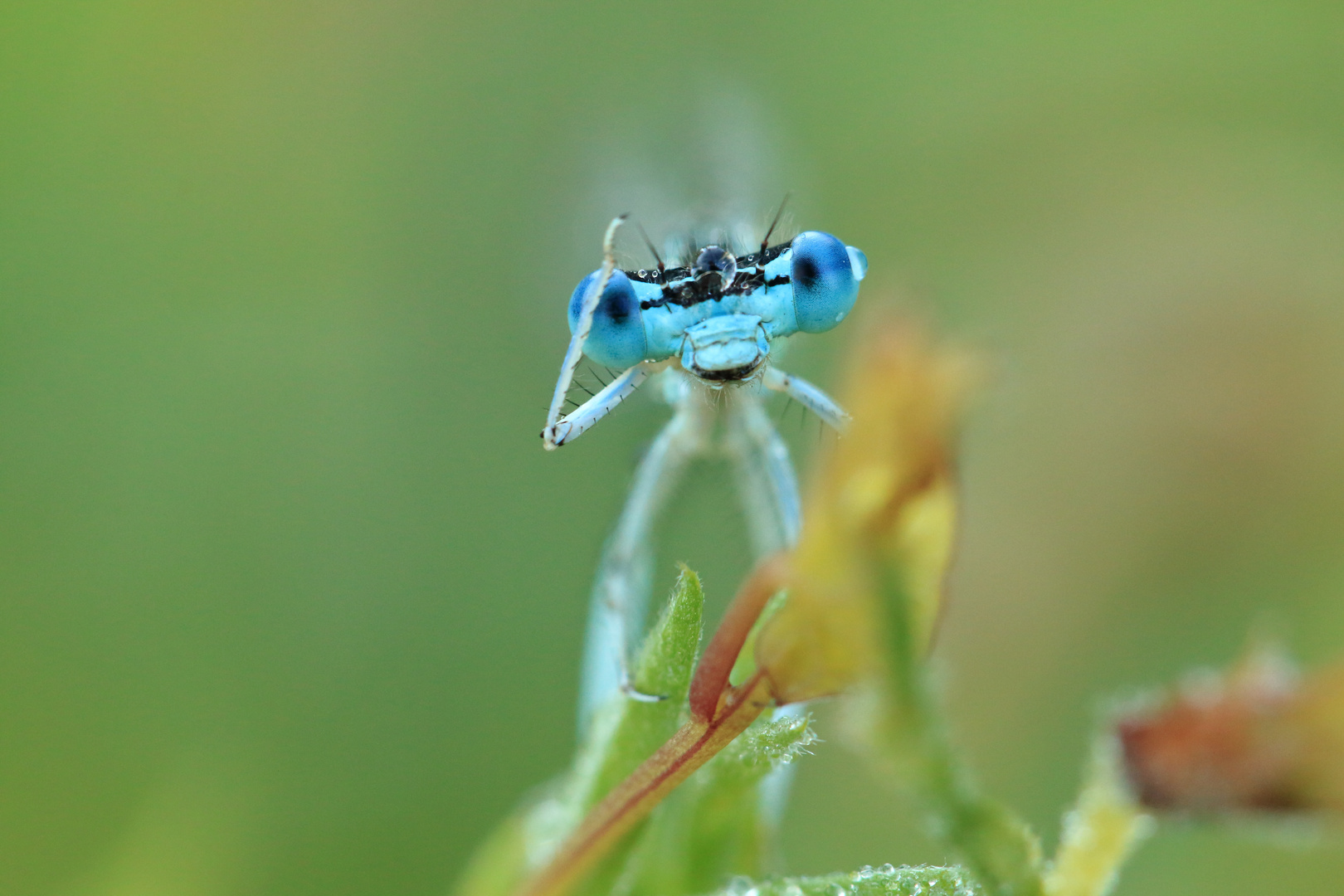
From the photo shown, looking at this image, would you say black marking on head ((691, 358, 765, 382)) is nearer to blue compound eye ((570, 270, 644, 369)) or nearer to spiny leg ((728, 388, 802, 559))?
blue compound eye ((570, 270, 644, 369))

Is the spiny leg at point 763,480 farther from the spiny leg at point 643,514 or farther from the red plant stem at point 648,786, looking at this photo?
the red plant stem at point 648,786

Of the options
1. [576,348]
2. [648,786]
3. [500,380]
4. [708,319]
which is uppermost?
[500,380]

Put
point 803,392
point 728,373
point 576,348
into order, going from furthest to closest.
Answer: point 803,392, point 728,373, point 576,348

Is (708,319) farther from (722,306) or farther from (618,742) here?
(618,742)

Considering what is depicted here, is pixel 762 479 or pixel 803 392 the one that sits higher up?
pixel 803 392

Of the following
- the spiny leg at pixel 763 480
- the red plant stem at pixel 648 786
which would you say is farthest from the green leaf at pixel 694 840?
the spiny leg at pixel 763 480

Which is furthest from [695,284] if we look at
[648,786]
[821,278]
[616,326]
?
[648,786]

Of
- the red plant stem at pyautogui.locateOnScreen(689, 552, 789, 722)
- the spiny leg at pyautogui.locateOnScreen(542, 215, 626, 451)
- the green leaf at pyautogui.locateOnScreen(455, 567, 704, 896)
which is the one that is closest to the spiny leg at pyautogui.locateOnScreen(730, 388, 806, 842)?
the spiny leg at pyautogui.locateOnScreen(542, 215, 626, 451)
